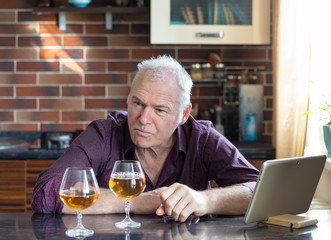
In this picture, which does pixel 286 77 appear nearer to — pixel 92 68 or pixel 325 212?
pixel 92 68

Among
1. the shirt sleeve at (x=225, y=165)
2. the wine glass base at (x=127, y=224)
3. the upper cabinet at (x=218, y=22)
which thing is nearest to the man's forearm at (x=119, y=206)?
the wine glass base at (x=127, y=224)

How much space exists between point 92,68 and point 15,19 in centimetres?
61

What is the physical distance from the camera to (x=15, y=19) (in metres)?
3.81

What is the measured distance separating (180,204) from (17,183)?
1.78m

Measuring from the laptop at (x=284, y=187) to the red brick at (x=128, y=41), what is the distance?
226 centimetres

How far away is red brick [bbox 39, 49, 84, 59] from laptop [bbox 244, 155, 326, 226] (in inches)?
94.6

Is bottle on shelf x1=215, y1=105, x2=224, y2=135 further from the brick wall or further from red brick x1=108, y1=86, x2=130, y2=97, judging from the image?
red brick x1=108, y1=86, x2=130, y2=97

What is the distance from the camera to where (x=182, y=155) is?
7.52ft

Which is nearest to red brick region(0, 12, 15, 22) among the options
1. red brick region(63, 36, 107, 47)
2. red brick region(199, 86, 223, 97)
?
red brick region(63, 36, 107, 47)

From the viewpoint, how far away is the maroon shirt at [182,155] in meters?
2.15

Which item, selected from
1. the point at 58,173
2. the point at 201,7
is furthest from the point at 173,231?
the point at 201,7

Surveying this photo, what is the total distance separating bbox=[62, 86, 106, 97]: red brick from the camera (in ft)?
12.6

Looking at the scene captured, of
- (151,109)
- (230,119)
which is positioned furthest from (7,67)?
(151,109)

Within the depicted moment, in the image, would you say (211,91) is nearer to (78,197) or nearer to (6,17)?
(6,17)
